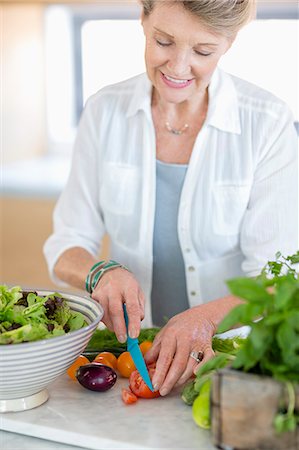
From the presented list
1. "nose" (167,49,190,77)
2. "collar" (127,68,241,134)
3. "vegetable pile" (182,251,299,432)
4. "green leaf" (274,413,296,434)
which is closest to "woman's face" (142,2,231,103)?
"nose" (167,49,190,77)

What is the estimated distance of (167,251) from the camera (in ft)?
6.59

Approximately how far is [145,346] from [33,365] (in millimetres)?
344

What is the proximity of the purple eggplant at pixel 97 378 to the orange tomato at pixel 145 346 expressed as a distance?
0.14 metres

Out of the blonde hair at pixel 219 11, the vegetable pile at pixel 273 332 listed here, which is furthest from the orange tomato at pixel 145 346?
the blonde hair at pixel 219 11

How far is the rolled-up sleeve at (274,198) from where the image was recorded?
1.83 meters

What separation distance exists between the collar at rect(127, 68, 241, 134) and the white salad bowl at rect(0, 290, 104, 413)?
77 cm

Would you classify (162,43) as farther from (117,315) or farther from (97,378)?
(97,378)

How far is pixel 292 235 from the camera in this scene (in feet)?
6.03

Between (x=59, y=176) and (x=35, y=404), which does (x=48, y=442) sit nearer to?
(x=35, y=404)

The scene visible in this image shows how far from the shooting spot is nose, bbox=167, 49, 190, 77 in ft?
5.38

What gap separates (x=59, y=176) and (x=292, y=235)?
2136 millimetres

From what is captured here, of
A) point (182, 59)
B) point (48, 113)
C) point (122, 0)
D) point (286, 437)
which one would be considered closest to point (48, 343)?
point (286, 437)

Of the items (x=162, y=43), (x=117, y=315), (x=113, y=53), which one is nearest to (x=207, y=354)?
(x=117, y=315)

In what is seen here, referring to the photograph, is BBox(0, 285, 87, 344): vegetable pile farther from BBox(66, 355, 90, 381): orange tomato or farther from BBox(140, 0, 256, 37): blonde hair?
BBox(140, 0, 256, 37): blonde hair
